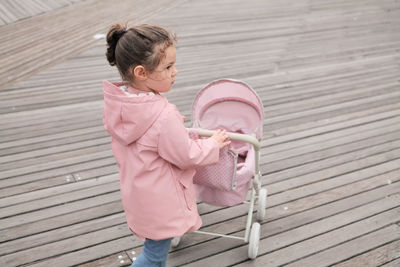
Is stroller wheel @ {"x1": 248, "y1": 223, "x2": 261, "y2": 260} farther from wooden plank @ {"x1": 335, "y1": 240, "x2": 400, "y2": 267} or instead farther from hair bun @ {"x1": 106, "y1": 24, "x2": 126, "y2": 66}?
hair bun @ {"x1": 106, "y1": 24, "x2": 126, "y2": 66}

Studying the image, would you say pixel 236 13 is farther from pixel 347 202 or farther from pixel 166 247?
pixel 166 247

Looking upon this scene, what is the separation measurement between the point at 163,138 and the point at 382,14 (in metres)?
5.94

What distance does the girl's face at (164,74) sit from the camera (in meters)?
1.62

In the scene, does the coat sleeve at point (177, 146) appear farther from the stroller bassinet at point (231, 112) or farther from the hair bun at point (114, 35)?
the stroller bassinet at point (231, 112)

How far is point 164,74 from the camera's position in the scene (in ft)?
5.42

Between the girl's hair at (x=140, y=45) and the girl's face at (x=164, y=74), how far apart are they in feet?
0.07

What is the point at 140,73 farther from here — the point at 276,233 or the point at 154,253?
the point at 276,233

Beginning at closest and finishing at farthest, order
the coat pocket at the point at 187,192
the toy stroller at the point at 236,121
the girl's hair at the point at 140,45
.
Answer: the girl's hair at the point at 140,45, the coat pocket at the point at 187,192, the toy stroller at the point at 236,121

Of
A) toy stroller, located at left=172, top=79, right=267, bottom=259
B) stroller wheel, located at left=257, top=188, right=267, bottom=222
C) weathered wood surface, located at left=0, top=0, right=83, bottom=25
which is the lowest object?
weathered wood surface, located at left=0, top=0, right=83, bottom=25

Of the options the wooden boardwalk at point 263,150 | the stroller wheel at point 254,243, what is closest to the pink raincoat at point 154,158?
the stroller wheel at point 254,243

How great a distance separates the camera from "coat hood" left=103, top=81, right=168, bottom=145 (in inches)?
63.1

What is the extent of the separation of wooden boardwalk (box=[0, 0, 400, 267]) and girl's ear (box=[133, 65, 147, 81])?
116 cm

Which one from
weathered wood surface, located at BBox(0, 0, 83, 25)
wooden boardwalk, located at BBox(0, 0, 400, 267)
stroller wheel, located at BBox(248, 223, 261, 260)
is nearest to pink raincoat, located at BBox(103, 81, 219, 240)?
stroller wheel, located at BBox(248, 223, 261, 260)

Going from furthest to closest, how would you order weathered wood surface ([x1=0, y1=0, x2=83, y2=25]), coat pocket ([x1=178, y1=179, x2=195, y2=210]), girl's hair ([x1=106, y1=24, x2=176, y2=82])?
weathered wood surface ([x1=0, y1=0, x2=83, y2=25]) < coat pocket ([x1=178, y1=179, x2=195, y2=210]) < girl's hair ([x1=106, y1=24, x2=176, y2=82])
